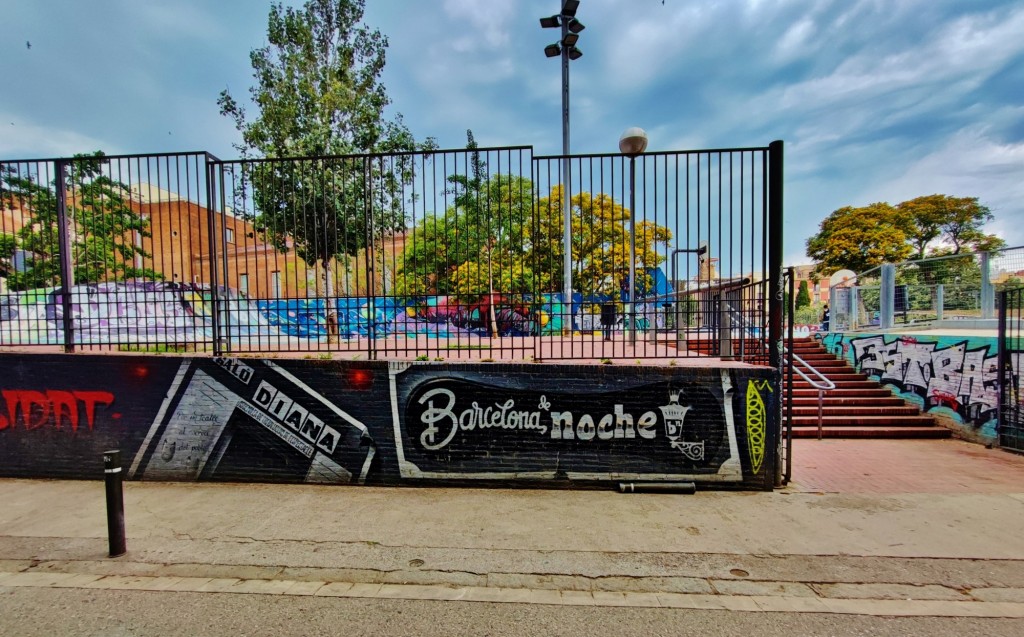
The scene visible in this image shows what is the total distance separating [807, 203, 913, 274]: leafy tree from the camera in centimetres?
3284

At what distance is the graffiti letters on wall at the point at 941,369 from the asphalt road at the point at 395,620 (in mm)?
6428

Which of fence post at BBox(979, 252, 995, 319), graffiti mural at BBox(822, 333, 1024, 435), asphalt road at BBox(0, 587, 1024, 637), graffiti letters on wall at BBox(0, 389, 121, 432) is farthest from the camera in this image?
fence post at BBox(979, 252, 995, 319)

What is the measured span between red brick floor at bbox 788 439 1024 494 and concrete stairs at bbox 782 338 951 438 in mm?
213

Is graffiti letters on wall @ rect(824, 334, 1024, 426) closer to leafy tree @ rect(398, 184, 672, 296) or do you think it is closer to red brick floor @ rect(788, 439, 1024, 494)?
red brick floor @ rect(788, 439, 1024, 494)

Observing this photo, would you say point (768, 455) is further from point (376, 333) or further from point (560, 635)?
point (376, 333)

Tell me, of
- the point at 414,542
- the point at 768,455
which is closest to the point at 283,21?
the point at 414,542

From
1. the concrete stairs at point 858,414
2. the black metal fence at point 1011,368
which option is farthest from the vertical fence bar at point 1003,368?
the concrete stairs at point 858,414

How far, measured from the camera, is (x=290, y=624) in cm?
276

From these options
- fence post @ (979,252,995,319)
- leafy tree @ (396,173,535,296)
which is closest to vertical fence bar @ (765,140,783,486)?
leafy tree @ (396,173,535,296)

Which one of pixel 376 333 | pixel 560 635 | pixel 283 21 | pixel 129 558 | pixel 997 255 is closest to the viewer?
pixel 560 635

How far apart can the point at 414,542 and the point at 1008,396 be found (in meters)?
9.39

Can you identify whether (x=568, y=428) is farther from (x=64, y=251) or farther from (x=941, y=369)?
(x=941, y=369)

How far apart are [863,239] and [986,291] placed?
31751mm

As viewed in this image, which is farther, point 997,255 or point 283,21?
point 283,21
